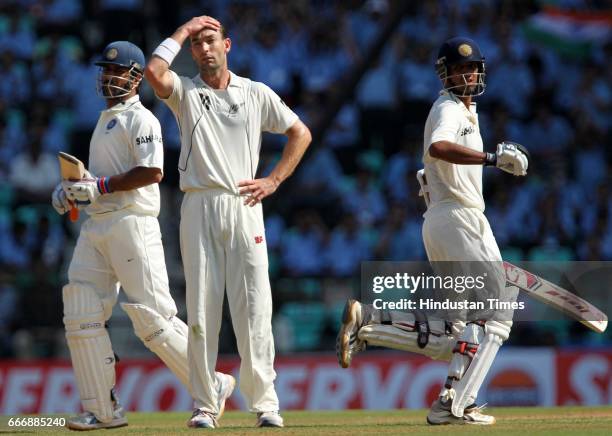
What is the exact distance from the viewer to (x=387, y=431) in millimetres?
7508

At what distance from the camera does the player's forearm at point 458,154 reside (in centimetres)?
→ 770

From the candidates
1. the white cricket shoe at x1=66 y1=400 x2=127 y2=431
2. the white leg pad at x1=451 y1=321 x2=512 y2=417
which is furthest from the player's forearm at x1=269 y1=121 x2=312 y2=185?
the white cricket shoe at x1=66 y1=400 x2=127 y2=431

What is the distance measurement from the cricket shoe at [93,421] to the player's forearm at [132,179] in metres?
1.23

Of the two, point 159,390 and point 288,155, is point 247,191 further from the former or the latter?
point 159,390

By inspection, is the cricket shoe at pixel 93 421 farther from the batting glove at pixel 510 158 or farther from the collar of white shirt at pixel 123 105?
the batting glove at pixel 510 158

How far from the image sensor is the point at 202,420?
773 cm

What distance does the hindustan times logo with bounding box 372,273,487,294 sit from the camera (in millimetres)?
7945

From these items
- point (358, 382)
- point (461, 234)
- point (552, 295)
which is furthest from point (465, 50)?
point (358, 382)

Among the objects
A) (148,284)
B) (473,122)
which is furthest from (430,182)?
(148,284)

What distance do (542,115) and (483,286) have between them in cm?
757

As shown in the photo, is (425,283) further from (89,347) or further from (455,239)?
(89,347)

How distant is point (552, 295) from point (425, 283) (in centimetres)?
126

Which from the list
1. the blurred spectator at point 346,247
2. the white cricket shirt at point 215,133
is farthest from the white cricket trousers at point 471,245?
the blurred spectator at point 346,247
